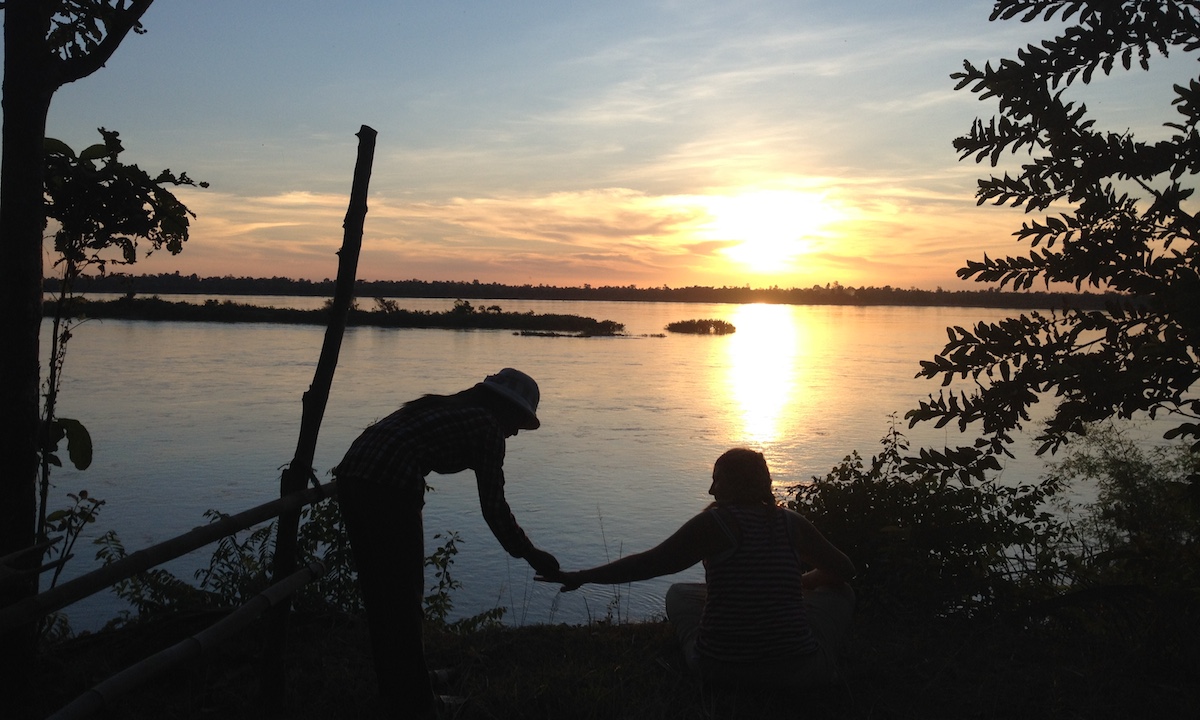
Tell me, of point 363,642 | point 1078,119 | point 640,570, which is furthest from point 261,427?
point 1078,119

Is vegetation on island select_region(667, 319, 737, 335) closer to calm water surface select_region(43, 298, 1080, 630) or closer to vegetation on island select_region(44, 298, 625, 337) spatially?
vegetation on island select_region(44, 298, 625, 337)

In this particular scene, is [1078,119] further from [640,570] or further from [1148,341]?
[640,570]

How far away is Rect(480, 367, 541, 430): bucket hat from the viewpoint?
4383mm

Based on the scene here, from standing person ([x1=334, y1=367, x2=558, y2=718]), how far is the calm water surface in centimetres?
263

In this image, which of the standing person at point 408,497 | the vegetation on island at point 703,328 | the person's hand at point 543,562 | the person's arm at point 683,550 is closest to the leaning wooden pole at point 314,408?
the standing person at point 408,497

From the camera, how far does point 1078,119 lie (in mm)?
4918

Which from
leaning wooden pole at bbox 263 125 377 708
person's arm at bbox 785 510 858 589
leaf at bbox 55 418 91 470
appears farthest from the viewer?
person's arm at bbox 785 510 858 589

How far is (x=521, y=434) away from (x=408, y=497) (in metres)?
15.1

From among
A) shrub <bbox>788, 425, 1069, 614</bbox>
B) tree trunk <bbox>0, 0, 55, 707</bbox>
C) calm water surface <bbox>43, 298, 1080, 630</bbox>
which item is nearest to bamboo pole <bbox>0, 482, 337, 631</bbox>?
tree trunk <bbox>0, 0, 55, 707</bbox>

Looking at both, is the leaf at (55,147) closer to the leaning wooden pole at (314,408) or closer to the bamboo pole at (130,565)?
the leaning wooden pole at (314,408)

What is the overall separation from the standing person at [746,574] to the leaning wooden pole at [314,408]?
131 cm

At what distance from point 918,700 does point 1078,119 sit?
3.17 meters

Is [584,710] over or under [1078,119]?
under

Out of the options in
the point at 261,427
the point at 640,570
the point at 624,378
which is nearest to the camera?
the point at 640,570
